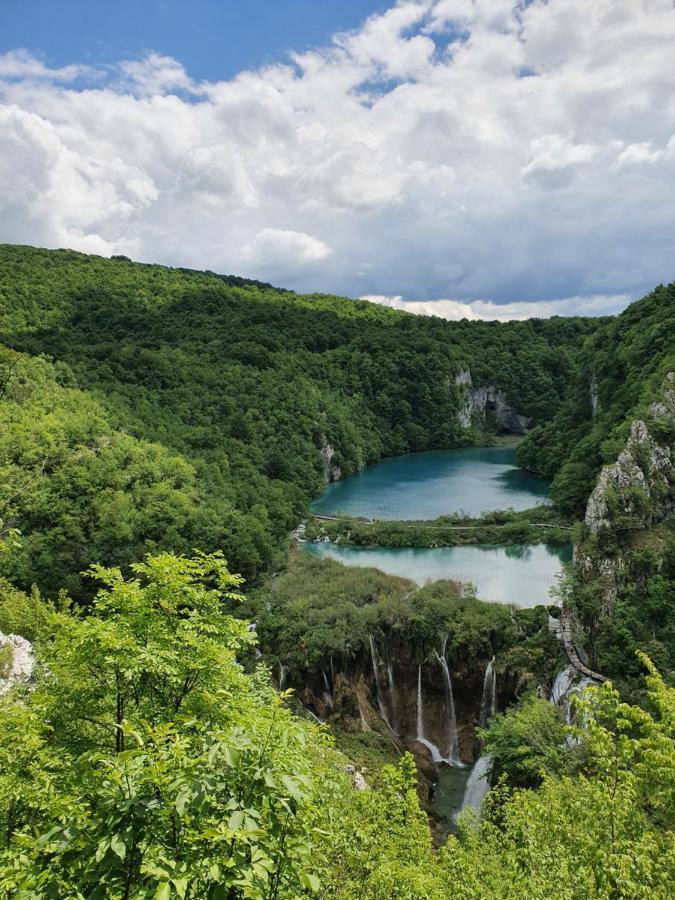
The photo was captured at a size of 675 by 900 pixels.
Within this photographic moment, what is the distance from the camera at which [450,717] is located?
21.7m

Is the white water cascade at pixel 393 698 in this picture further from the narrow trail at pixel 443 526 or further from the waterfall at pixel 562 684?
the narrow trail at pixel 443 526

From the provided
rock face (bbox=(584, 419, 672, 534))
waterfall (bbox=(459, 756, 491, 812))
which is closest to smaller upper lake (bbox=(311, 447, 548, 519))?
rock face (bbox=(584, 419, 672, 534))

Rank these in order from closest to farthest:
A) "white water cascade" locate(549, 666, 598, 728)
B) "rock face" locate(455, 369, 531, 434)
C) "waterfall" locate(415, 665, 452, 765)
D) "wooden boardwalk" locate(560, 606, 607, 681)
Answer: "white water cascade" locate(549, 666, 598, 728) → "wooden boardwalk" locate(560, 606, 607, 681) → "waterfall" locate(415, 665, 452, 765) → "rock face" locate(455, 369, 531, 434)

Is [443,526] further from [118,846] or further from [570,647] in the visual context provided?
[118,846]

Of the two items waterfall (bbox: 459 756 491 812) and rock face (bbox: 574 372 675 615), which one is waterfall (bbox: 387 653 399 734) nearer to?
waterfall (bbox: 459 756 491 812)

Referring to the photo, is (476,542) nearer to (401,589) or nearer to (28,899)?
(401,589)

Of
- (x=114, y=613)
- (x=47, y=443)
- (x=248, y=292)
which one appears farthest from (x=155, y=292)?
(x=114, y=613)

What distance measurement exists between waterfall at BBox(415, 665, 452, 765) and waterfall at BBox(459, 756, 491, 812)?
1.39 m

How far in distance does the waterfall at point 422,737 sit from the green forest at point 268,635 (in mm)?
524

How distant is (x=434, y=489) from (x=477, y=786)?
126 ft

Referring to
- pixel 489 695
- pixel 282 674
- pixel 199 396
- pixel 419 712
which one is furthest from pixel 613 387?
pixel 199 396

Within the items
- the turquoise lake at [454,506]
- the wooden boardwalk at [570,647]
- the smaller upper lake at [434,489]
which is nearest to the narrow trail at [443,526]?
the turquoise lake at [454,506]

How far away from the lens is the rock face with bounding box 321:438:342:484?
64050 millimetres

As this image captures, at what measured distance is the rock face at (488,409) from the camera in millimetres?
90938
